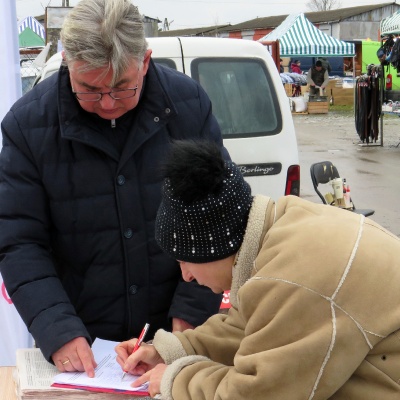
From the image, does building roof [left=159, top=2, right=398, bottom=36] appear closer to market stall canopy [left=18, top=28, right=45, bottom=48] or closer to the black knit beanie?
market stall canopy [left=18, top=28, right=45, bottom=48]

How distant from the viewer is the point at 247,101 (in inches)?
217

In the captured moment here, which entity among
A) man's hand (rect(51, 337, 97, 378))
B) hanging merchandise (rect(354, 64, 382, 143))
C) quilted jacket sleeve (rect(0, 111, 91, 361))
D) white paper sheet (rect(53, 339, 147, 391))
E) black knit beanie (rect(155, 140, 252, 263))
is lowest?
hanging merchandise (rect(354, 64, 382, 143))

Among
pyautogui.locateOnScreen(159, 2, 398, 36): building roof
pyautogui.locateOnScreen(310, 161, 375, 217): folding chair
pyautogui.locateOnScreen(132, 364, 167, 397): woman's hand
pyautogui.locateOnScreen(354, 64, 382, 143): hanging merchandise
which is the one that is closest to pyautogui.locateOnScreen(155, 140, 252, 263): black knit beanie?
pyautogui.locateOnScreen(132, 364, 167, 397): woman's hand

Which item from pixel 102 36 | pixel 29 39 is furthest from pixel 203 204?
pixel 29 39

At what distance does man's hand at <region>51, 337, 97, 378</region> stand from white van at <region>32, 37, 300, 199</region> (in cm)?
336

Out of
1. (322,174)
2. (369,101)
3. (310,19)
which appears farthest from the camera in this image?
(310,19)

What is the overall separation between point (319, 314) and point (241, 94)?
422 centimetres

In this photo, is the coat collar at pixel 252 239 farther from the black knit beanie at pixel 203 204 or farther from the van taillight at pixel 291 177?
the van taillight at pixel 291 177

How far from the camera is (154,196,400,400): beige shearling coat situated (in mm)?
1402

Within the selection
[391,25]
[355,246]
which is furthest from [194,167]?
[391,25]

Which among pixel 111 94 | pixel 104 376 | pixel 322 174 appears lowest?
pixel 322 174

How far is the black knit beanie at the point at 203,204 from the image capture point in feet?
5.06

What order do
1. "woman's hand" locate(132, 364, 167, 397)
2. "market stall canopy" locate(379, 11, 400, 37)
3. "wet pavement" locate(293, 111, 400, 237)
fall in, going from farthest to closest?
"market stall canopy" locate(379, 11, 400, 37) → "wet pavement" locate(293, 111, 400, 237) → "woman's hand" locate(132, 364, 167, 397)

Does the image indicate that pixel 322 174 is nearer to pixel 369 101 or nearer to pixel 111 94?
pixel 111 94
